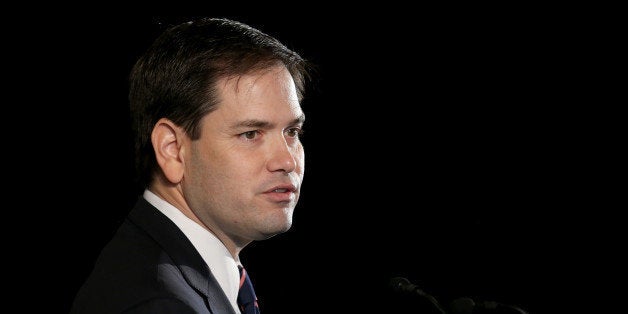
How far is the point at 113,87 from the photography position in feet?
9.96

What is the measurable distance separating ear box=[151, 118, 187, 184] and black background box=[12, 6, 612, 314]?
4.75 feet

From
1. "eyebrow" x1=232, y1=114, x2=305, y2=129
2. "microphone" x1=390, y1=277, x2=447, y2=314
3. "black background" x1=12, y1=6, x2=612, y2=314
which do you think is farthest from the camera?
"black background" x1=12, y1=6, x2=612, y2=314

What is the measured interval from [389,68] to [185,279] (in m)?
2.33

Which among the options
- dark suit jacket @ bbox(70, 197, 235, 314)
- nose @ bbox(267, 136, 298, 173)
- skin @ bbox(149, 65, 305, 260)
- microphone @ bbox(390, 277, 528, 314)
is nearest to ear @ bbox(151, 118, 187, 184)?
skin @ bbox(149, 65, 305, 260)

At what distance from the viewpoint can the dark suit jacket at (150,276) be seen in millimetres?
1343

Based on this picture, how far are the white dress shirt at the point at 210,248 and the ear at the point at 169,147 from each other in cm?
8

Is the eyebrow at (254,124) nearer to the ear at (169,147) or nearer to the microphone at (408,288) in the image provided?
the ear at (169,147)

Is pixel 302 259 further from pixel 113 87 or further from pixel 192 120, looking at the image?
pixel 192 120

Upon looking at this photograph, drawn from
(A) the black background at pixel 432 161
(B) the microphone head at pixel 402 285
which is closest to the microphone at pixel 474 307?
(B) the microphone head at pixel 402 285

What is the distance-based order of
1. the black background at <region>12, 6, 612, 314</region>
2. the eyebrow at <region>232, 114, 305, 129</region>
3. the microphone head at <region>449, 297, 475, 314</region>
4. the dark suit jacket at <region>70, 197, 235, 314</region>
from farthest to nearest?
the black background at <region>12, 6, 612, 314</region>
the eyebrow at <region>232, 114, 305, 129</region>
the microphone head at <region>449, 297, 475, 314</region>
the dark suit jacket at <region>70, 197, 235, 314</region>

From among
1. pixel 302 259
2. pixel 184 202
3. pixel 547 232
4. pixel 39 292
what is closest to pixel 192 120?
pixel 184 202

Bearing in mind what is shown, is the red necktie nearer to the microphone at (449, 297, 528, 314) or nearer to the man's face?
the man's face

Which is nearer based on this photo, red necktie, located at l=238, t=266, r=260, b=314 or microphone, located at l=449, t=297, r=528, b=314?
microphone, located at l=449, t=297, r=528, b=314

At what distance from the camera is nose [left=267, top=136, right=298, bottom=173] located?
67.9 inches
